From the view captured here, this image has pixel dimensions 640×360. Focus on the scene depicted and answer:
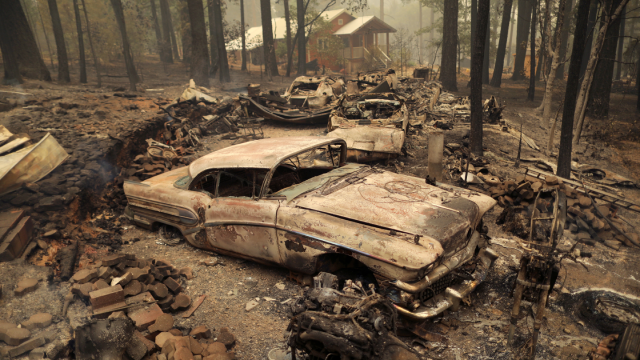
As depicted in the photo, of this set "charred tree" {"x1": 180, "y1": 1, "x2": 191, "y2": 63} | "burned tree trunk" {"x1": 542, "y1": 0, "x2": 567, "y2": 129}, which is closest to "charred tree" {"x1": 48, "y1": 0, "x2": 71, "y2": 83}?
"charred tree" {"x1": 180, "y1": 1, "x2": 191, "y2": 63}

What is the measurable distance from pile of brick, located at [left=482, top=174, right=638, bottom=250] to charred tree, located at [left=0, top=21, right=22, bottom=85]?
13.1 meters

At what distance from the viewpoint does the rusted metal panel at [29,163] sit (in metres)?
4.68

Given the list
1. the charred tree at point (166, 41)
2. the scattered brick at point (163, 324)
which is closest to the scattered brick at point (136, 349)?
the scattered brick at point (163, 324)

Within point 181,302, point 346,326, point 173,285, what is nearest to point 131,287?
point 173,285

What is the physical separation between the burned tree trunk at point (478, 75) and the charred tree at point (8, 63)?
40.9 ft

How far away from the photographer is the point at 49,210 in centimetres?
495

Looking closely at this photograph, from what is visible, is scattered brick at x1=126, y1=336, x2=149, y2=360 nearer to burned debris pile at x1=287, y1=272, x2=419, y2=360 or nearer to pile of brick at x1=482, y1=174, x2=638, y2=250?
burned debris pile at x1=287, y1=272, x2=419, y2=360

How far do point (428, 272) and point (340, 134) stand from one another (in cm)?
490

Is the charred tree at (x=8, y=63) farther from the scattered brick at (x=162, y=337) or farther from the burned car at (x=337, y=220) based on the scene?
the scattered brick at (x=162, y=337)

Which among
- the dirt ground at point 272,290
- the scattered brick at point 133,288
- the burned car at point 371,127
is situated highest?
the burned car at point 371,127

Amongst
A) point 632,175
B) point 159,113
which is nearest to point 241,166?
point 159,113

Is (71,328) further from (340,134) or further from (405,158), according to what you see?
(405,158)

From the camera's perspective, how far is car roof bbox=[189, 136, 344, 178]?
13.1 ft

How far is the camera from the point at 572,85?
6.84 meters
